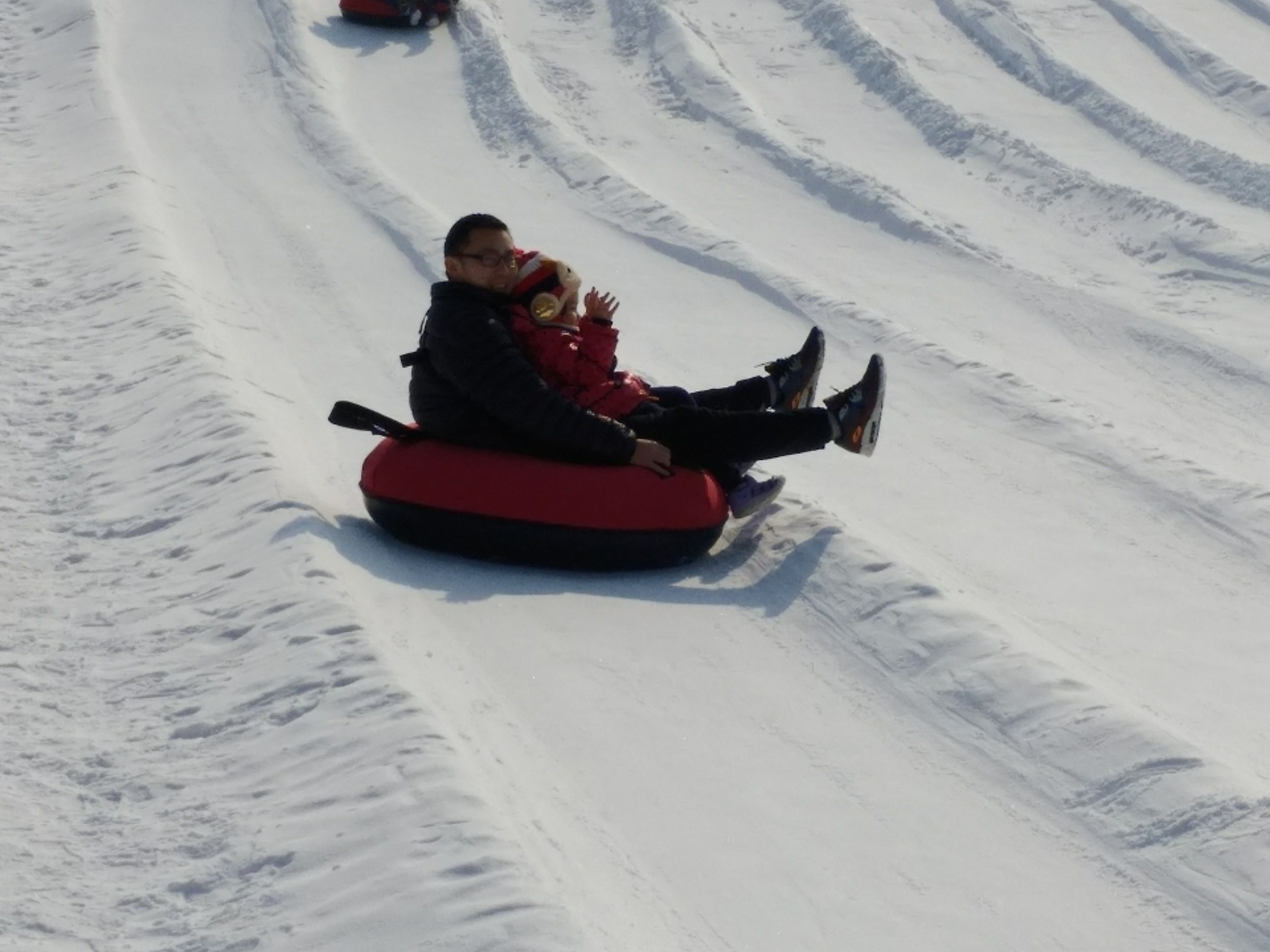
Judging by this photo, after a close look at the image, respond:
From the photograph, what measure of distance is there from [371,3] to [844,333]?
245 inches

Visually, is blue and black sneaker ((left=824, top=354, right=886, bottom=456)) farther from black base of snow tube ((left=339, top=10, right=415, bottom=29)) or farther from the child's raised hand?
black base of snow tube ((left=339, top=10, right=415, bottom=29))

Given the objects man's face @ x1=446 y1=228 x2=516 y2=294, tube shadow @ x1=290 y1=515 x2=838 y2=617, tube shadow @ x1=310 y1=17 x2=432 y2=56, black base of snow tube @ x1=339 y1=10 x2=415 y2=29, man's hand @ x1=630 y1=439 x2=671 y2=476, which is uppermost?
man's face @ x1=446 y1=228 x2=516 y2=294

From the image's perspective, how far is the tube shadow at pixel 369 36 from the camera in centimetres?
1162

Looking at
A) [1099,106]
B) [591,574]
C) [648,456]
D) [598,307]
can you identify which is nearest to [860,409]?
[648,456]

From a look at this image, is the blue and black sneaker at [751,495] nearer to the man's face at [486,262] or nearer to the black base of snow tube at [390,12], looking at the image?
the man's face at [486,262]

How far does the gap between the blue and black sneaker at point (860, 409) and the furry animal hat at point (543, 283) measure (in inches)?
31.2

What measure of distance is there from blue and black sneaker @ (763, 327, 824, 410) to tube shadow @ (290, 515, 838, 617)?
0.55 meters

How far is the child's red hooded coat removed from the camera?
4465 millimetres

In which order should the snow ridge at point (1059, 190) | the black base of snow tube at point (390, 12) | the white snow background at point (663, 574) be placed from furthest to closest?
1. the black base of snow tube at point (390, 12)
2. the snow ridge at point (1059, 190)
3. the white snow background at point (663, 574)

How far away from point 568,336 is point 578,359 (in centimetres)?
7

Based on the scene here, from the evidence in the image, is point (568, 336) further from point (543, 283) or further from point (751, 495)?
point (751, 495)

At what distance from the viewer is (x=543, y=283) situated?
4465 millimetres

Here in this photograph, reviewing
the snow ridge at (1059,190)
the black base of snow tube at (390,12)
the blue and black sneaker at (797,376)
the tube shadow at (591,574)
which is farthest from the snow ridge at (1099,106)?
the tube shadow at (591,574)

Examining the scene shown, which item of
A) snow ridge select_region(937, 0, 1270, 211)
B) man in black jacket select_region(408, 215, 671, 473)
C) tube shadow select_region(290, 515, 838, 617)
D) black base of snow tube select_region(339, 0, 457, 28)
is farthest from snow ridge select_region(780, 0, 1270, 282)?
man in black jacket select_region(408, 215, 671, 473)
